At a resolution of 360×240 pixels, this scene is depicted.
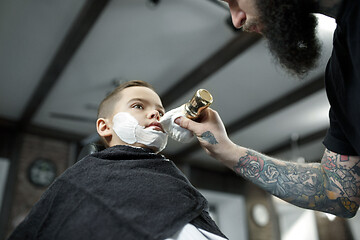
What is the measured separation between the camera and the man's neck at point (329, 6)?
931mm

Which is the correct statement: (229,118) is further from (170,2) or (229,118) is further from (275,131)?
(170,2)

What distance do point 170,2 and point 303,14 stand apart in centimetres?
239

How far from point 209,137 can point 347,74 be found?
0.52 metres

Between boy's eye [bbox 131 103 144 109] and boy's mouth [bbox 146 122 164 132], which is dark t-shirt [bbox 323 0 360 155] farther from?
boy's eye [bbox 131 103 144 109]

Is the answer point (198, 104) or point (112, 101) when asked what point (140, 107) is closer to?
point (112, 101)

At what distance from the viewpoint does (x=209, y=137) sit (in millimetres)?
1246

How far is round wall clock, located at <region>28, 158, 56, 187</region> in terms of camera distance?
536 cm

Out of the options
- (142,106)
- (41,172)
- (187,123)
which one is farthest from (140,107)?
(41,172)

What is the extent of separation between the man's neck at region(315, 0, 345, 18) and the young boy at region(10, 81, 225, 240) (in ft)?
2.48

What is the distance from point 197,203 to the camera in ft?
3.84

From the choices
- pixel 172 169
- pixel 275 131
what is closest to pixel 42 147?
pixel 275 131

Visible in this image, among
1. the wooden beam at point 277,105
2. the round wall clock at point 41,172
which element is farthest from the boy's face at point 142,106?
the round wall clock at point 41,172

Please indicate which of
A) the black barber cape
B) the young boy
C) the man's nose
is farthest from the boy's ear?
the man's nose

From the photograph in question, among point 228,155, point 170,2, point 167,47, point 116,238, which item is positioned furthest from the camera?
point 167,47
